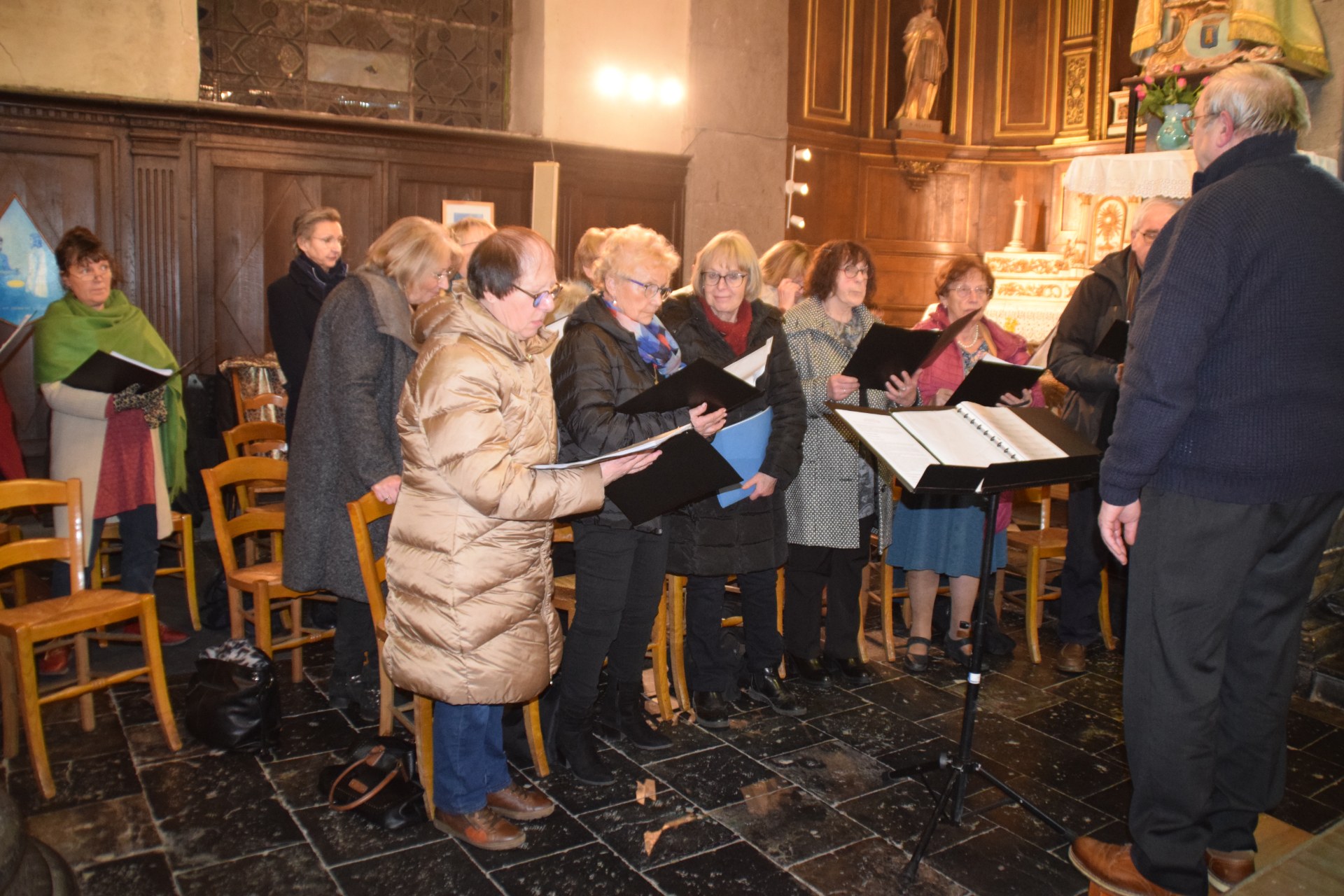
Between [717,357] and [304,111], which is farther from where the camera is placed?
[304,111]

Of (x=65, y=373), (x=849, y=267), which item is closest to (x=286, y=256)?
(x=65, y=373)

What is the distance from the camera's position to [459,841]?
271 centimetres

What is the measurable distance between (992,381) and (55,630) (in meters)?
2.90

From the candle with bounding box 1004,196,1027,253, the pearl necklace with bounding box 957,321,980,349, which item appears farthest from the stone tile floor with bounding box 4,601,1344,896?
the candle with bounding box 1004,196,1027,253

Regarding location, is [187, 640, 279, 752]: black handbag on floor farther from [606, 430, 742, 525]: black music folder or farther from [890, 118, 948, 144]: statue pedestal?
[890, 118, 948, 144]: statue pedestal

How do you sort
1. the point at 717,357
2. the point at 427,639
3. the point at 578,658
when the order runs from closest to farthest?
the point at 427,639
the point at 578,658
the point at 717,357

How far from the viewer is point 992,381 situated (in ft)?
10.4

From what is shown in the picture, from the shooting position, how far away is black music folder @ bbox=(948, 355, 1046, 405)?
10.2 feet

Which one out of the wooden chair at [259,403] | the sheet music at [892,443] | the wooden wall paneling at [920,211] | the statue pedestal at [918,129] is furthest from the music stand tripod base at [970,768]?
the statue pedestal at [918,129]

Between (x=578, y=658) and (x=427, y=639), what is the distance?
2.30ft

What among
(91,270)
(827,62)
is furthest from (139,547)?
(827,62)

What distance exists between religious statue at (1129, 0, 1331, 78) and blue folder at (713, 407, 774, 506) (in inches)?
104

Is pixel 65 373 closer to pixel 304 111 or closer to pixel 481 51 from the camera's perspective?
pixel 304 111

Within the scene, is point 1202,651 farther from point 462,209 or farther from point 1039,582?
point 462,209
